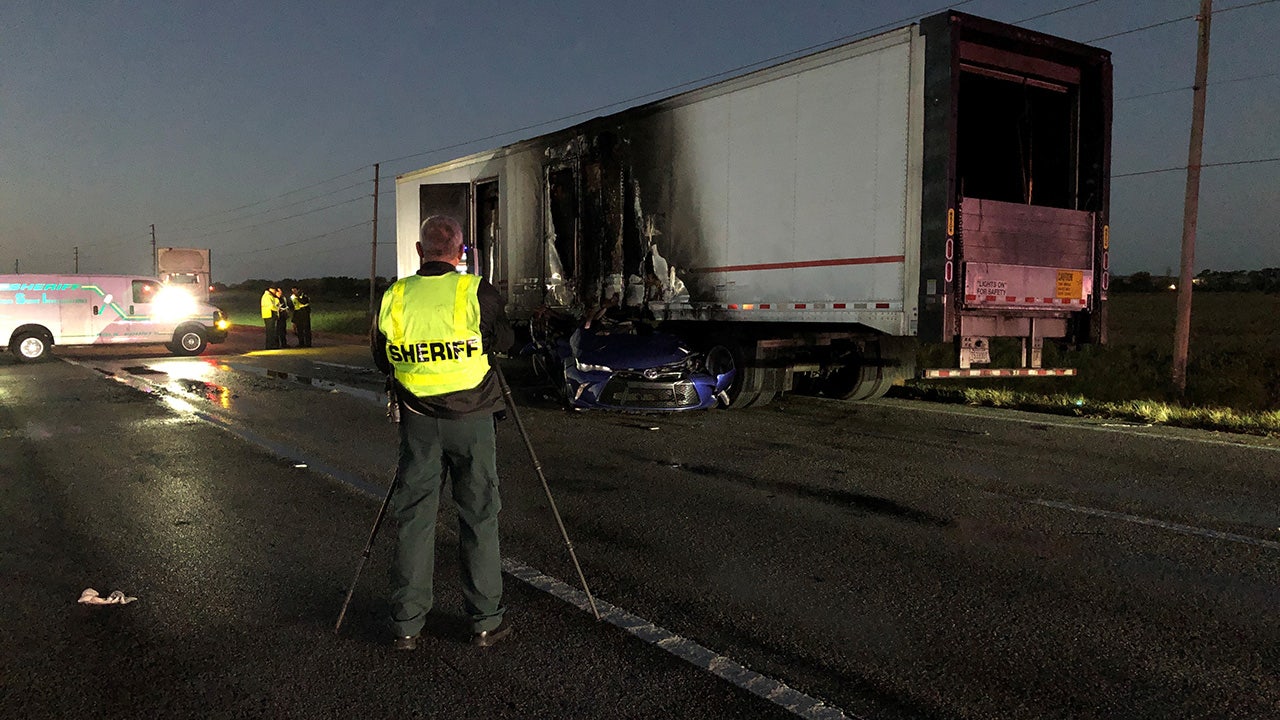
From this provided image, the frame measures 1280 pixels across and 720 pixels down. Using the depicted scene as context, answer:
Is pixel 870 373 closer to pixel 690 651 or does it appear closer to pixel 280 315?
pixel 690 651

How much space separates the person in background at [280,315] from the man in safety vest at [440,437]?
2074 centimetres

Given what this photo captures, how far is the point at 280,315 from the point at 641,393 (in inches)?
639

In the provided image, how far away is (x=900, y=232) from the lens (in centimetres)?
849

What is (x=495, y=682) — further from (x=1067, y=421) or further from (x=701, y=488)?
(x=1067, y=421)

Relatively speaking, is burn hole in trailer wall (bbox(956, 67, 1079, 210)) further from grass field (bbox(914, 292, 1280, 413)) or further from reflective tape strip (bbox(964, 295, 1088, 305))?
grass field (bbox(914, 292, 1280, 413))

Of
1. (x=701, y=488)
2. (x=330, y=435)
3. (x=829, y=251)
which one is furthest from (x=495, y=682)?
(x=829, y=251)

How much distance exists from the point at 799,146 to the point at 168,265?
33944 millimetres

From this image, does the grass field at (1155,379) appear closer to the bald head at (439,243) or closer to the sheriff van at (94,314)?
the bald head at (439,243)

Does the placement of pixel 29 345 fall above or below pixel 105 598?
above

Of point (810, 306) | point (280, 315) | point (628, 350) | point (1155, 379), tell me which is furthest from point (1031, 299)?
point (280, 315)

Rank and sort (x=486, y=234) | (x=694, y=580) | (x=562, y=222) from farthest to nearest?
(x=486, y=234)
(x=562, y=222)
(x=694, y=580)

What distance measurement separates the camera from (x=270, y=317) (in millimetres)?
22828

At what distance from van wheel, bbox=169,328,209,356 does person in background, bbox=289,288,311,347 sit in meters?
2.30

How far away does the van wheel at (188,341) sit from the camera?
69.0 ft
